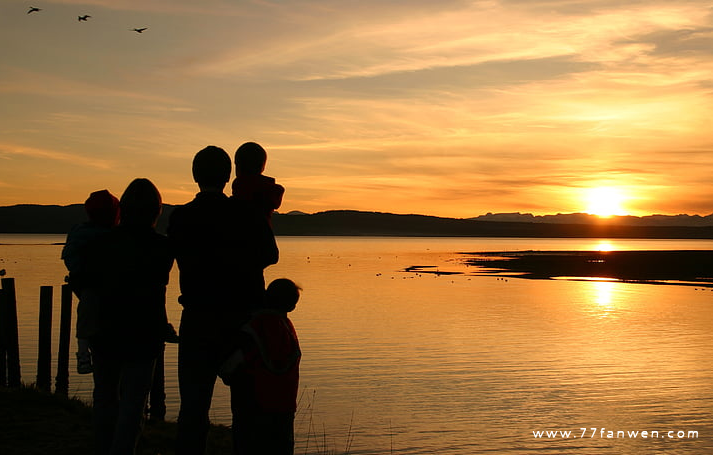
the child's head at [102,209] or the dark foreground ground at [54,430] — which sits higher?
the child's head at [102,209]

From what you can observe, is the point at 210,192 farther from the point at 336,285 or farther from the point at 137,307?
the point at 336,285

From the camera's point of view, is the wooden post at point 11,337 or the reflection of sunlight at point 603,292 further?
the reflection of sunlight at point 603,292

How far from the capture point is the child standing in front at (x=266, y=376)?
525 cm

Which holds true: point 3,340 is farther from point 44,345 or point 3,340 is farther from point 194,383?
point 194,383

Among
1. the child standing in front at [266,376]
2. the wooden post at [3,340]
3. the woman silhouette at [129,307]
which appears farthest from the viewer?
the wooden post at [3,340]

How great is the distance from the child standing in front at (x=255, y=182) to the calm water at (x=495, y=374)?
770cm

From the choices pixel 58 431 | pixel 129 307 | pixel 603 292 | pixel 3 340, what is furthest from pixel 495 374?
pixel 603 292

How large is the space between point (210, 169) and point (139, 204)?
0.76m

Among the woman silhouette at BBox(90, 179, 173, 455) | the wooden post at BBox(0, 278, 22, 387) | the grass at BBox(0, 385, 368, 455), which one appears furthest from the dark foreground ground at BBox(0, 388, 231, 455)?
the woman silhouette at BBox(90, 179, 173, 455)

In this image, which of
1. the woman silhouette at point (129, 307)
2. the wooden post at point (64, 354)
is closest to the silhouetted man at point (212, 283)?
the woman silhouette at point (129, 307)

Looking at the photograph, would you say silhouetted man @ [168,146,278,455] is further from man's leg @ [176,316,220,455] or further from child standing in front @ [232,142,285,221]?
child standing in front @ [232,142,285,221]

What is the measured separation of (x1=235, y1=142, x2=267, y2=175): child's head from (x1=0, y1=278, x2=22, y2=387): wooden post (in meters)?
10.7

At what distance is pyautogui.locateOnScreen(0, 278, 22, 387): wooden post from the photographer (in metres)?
14.3

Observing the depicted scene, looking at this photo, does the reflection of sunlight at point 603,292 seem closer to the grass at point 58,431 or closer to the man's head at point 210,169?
the grass at point 58,431
